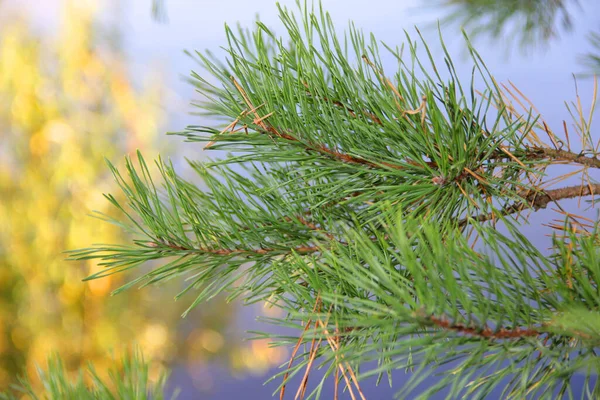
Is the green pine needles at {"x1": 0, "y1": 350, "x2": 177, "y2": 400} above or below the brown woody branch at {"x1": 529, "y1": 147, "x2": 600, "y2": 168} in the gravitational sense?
below

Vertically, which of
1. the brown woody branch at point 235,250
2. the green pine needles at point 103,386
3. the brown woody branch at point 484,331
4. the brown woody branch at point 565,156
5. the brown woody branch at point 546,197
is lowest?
the green pine needles at point 103,386

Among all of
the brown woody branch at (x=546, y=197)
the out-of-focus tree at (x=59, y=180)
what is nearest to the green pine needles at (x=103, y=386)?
the brown woody branch at (x=546, y=197)

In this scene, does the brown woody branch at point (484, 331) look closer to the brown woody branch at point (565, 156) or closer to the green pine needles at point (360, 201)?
the green pine needles at point (360, 201)

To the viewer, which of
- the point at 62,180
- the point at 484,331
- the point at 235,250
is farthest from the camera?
the point at 62,180

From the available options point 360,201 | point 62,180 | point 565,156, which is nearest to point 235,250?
point 360,201

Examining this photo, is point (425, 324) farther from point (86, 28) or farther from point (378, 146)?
point (86, 28)

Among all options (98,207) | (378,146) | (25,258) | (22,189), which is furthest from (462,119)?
(22,189)

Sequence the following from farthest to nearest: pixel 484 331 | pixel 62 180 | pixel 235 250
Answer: pixel 62 180
pixel 235 250
pixel 484 331

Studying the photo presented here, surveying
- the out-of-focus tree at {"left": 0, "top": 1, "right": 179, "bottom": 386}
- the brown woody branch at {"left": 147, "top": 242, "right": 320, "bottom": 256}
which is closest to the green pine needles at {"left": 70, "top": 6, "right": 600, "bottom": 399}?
the brown woody branch at {"left": 147, "top": 242, "right": 320, "bottom": 256}

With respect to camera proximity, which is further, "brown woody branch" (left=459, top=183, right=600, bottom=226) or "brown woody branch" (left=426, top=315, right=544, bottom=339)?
"brown woody branch" (left=459, top=183, right=600, bottom=226)

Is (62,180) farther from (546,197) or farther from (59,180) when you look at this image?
(546,197)

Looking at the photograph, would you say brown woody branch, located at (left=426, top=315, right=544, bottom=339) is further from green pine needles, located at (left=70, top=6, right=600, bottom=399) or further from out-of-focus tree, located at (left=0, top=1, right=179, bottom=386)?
out-of-focus tree, located at (left=0, top=1, right=179, bottom=386)

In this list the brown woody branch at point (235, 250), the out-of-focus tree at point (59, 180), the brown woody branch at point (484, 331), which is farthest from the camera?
the out-of-focus tree at point (59, 180)

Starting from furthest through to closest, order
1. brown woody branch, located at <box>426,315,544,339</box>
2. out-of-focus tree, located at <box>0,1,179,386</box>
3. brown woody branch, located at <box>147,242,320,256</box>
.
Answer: out-of-focus tree, located at <box>0,1,179,386</box>, brown woody branch, located at <box>147,242,320,256</box>, brown woody branch, located at <box>426,315,544,339</box>
